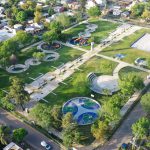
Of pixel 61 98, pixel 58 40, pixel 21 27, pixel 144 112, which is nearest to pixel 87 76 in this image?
pixel 61 98

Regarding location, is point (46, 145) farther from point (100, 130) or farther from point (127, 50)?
point (127, 50)

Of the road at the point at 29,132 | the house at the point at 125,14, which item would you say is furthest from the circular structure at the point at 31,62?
the house at the point at 125,14

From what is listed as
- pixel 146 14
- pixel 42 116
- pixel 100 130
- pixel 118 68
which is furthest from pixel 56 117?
pixel 146 14

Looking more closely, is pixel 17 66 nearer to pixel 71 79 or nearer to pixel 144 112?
pixel 71 79

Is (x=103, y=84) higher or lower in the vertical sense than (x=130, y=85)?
lower

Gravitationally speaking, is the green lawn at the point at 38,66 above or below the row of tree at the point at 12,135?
above

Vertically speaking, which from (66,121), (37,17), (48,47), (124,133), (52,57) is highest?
(37,17)

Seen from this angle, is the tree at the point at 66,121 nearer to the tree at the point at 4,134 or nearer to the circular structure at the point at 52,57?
the tree at the point at 4,134
